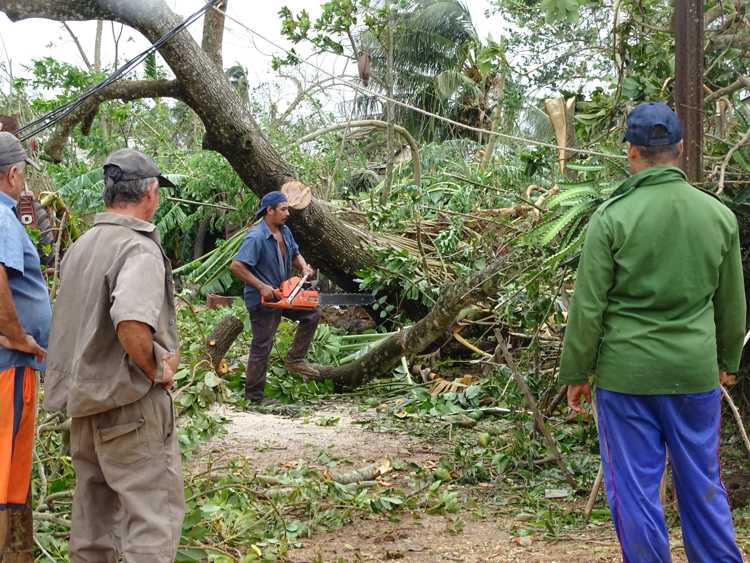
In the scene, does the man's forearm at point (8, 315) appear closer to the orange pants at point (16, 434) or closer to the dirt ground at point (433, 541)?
the orange pants at point (16, 434)

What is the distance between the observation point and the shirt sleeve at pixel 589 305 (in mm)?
3539

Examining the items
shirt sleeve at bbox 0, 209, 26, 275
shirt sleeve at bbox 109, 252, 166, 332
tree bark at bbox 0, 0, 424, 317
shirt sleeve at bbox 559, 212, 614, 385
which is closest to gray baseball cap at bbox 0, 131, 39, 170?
shirt sleeve at bbox 0, 209, 26, 275

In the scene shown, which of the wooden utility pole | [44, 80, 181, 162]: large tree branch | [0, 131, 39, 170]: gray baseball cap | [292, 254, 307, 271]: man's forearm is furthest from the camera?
[292, 254, 307, 271]: man's forearm

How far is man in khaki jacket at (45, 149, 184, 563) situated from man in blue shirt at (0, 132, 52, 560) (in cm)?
33

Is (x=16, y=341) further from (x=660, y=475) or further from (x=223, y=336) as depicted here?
(x=223, y=336)

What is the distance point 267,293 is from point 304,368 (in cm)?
109

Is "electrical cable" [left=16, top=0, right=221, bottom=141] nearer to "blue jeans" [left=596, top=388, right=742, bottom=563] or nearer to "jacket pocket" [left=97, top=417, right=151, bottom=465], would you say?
"jacket pocket" [left=97, top=417, right=151, bottom=465]

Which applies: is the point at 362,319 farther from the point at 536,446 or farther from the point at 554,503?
the point at 554,503

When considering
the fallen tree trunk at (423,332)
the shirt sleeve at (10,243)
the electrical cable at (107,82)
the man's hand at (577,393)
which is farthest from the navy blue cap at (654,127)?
the electrical cable at (107,82)

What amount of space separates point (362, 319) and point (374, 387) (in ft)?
6.95

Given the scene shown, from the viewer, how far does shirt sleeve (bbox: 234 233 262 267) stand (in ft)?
27.8

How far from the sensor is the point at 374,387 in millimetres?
8906

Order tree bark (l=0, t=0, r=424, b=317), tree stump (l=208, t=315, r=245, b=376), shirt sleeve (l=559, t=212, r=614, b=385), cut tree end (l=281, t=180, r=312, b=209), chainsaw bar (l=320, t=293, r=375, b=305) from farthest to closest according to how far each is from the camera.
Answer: chainsaw bar (l=320, t=293, r=375, b=305) < cut tree end (l=281, t=180, r=312, b=209) < tree stump (l=208, t=315, r=245, b=376) < tree bark (l=0, t=0, r=424, b=317) < shirt sleeve (l=559, t=212, r=614, b=385)

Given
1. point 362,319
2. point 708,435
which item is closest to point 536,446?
point 708,435
